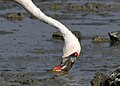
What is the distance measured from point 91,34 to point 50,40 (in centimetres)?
135

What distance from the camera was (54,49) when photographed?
1561 cm

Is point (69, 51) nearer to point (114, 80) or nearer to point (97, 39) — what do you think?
point (114, 80)

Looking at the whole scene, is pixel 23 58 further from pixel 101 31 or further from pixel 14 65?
pixel 101 31

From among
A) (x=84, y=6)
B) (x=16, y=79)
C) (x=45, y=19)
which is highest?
(x=45, y=19)

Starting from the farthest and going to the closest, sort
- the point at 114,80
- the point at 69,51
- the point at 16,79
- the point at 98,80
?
the point at 16,79, the point at 69,51, the point at 98,80, the point at 114,80

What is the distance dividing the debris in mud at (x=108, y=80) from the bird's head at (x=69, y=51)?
2.42 feet

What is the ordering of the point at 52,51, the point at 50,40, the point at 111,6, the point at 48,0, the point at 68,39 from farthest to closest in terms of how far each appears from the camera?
the point at 48,0
the point at 111,6
the point at 50,40
the point at 52,51
the point at 68,39

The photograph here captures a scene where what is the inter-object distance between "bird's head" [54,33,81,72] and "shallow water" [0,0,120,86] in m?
0.22

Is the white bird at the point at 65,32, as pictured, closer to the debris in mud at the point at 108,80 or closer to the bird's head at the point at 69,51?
the bird's head at the point at 69,51

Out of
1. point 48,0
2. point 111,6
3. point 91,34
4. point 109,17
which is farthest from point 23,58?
point 48,0

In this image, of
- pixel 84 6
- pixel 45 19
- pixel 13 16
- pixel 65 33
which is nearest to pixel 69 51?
pixel 65 33

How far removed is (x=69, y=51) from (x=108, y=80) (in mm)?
1649

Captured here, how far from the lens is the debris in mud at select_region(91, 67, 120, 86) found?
1055cm

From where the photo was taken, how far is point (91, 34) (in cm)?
1766
